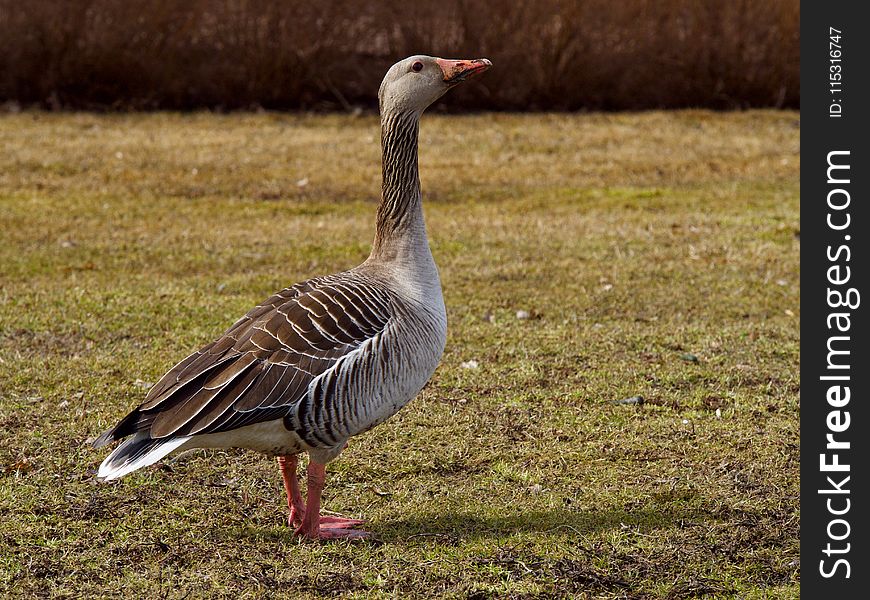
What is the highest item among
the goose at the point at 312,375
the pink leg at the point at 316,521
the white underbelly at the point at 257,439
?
the goose at the point at 312,375

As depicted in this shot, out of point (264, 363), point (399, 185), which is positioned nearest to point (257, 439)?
point (264, 363)

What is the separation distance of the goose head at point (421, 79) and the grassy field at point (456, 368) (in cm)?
169

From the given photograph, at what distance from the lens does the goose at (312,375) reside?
3.82 metres

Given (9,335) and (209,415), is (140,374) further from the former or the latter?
(209,415)

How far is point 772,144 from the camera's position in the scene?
1430 centimetres

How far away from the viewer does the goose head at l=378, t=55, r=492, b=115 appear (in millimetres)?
4477

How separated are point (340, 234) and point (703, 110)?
328 inches

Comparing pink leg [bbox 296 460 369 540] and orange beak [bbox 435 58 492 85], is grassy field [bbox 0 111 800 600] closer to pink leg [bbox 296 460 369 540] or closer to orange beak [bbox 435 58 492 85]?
pink leg [bbox 296 460 369 540]

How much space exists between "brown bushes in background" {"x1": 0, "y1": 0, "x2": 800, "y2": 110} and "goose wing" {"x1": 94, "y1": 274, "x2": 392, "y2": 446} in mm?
11486

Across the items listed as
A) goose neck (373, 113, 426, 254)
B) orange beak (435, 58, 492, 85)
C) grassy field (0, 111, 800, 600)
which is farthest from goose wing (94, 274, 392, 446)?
orange beak (435, 58, 492, 85)

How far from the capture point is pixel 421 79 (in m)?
4.54

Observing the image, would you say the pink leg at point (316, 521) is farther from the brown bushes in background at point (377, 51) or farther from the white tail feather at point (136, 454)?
the brown bushes in background at point (377, 51)

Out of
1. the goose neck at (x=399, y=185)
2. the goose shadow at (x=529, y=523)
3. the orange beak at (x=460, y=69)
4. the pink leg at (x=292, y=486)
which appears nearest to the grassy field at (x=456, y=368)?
the goose shadow at (x=529, y=523)

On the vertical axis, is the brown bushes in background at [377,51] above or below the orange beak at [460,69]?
above
